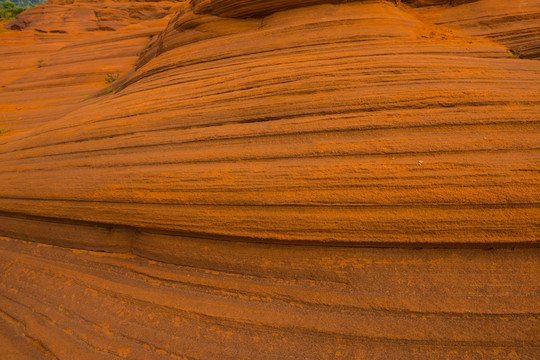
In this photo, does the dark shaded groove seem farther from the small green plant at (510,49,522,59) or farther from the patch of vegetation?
the patch of vegetation

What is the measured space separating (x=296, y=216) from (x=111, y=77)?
8.65 meters

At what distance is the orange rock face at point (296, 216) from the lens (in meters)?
1.90

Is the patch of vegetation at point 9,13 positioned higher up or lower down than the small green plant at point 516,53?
higher up

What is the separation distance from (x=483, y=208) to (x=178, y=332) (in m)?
2.59

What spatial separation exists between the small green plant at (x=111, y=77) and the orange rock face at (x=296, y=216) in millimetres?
4779

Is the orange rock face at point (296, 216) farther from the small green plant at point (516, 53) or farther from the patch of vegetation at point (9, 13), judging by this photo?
the patch of vegetation at point (9, 13)

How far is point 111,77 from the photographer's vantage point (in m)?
8.08

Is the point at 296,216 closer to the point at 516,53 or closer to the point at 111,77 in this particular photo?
the point at 516,53

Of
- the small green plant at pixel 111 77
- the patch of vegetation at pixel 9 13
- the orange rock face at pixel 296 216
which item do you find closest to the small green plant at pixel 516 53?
the orange rock face at pixel 296 216

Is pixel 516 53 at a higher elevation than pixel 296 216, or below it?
higher

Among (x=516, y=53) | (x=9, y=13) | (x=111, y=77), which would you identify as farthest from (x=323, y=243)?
(x=9, y=13)

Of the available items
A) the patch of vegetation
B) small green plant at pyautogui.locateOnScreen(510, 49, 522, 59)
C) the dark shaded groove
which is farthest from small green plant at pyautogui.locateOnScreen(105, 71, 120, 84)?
the patch of vegetation

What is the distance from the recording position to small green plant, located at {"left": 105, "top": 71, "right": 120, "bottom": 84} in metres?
7.99

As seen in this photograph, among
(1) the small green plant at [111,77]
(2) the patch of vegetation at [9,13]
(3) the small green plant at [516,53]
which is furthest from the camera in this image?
(2) the patch of vegetation at [9,13]
